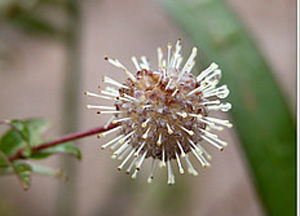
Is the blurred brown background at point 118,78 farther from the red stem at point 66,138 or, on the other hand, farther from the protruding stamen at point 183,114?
the protruding stamen at point 183,114

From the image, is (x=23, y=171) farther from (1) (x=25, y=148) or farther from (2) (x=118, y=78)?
(2) (x=118, y=78)

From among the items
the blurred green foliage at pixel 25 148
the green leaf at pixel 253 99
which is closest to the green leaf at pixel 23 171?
the blurred green foliage at pixel 25 148

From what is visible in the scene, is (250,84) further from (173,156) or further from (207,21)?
(173,156)

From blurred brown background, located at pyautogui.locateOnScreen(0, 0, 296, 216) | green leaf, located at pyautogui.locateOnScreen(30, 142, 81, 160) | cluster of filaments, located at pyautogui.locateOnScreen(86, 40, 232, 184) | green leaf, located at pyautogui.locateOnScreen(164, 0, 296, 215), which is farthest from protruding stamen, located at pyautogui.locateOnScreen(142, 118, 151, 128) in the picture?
blurred brown background, located at pyautogui.locateOnScreen(0, 0, 296, 216)

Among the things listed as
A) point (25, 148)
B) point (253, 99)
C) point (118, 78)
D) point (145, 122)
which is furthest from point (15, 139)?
point (118, 78)

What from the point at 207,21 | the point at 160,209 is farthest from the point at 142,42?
the point at 207,21

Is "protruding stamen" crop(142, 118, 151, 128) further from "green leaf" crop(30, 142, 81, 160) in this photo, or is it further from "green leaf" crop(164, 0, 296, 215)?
"green leaf" crop(164, 0, 296, 215)
